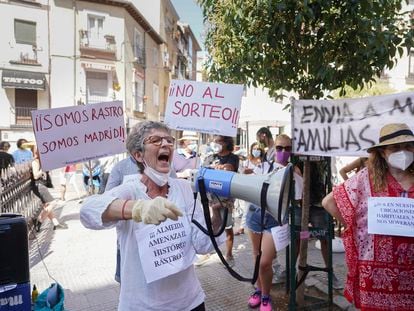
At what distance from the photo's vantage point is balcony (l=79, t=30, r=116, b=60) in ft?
72.2

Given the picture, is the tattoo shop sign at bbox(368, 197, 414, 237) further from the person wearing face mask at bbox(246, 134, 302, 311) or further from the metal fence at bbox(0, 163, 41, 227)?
the metal fence at bbox(0, 163, 41, 227)

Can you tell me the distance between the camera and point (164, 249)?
1.96 m

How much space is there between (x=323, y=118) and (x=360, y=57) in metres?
0.85

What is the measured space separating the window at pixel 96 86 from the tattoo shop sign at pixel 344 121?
2061 centimetres

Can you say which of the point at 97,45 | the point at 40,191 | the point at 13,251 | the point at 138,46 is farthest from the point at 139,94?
the point at 13,251

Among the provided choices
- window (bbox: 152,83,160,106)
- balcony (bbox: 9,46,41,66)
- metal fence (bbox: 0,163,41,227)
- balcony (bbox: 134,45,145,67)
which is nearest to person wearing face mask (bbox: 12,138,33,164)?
metal fence (bbox: 0,163,41,227)

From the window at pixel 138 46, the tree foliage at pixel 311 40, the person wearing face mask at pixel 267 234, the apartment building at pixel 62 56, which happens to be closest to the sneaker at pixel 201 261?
the person wearing face mask at pixel 267 234

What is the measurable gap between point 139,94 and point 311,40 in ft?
75.1

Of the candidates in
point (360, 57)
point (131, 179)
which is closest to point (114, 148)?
point (131, 179)

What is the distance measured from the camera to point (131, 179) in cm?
212

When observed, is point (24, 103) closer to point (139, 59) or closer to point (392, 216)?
point (139, 59)

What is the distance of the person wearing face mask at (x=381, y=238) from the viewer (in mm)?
2287

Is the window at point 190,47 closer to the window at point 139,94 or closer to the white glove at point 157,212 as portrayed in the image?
the window at point 139,94

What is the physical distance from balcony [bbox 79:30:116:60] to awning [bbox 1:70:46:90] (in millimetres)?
2697
